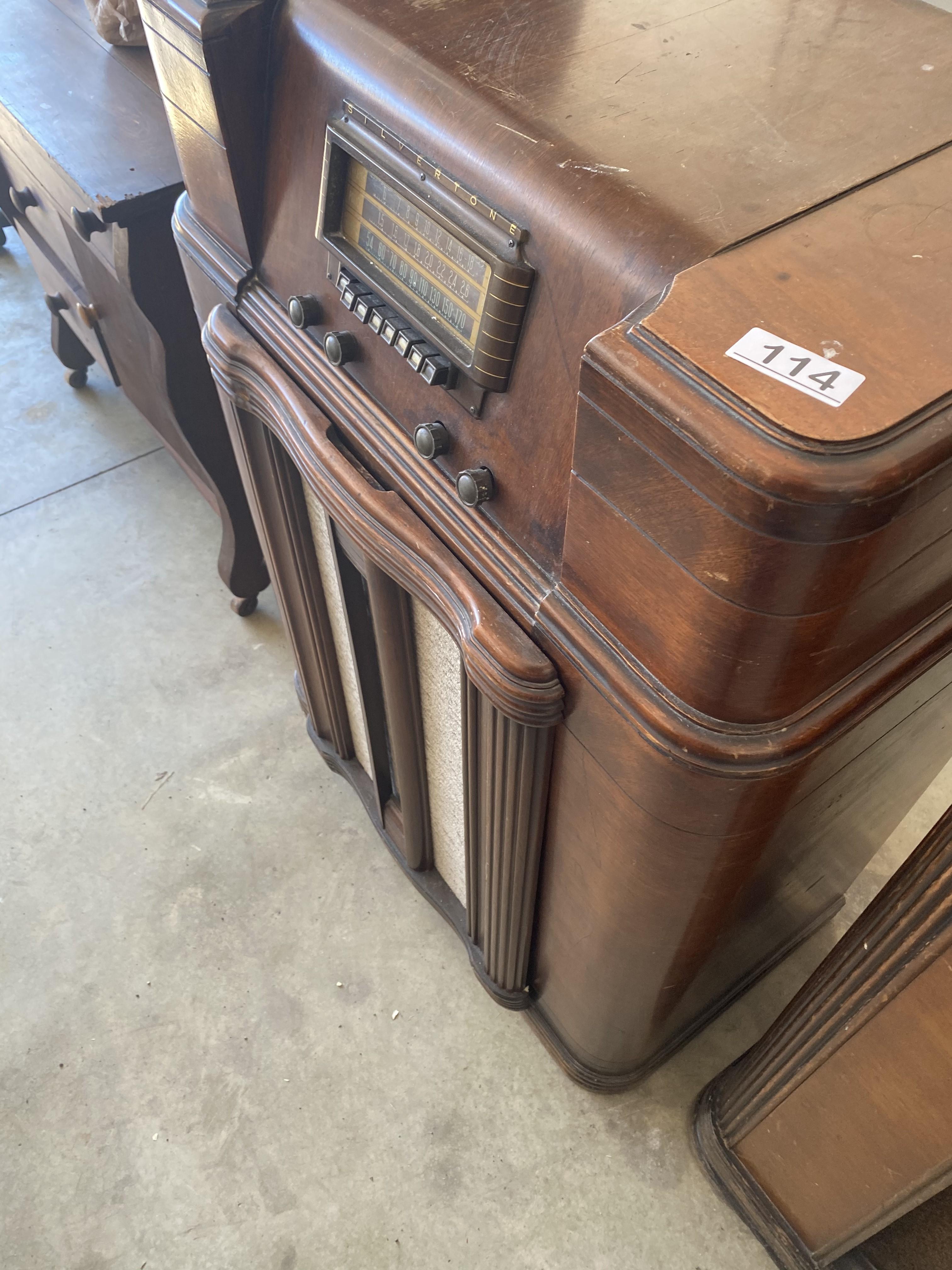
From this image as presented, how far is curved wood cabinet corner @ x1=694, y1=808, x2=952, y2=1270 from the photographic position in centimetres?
74

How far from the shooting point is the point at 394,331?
0.78 m

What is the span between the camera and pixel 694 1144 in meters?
1.24

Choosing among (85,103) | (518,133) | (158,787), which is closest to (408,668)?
(518,133)

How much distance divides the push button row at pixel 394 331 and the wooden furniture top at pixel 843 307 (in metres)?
0.25

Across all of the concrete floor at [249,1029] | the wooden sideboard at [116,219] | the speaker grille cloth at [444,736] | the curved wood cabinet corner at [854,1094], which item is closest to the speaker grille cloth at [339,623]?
the speaker grille cloth at [444,736]

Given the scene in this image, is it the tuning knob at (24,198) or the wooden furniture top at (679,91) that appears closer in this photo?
the wooden furniture top at (679,91)

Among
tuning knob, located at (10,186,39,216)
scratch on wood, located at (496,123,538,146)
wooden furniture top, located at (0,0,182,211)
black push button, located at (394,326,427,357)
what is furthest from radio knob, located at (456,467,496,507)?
tuning knob, located at (10,186,39,216)

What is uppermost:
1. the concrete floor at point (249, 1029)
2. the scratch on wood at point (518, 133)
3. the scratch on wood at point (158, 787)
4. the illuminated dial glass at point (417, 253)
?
the scratch on wood at point (518, 133)

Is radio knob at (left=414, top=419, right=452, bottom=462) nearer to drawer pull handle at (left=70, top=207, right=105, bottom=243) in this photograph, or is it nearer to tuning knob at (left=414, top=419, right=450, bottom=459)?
tuning knob at (left=414, top=419, right=450, bottom=459)

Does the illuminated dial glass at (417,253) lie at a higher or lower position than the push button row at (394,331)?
higher

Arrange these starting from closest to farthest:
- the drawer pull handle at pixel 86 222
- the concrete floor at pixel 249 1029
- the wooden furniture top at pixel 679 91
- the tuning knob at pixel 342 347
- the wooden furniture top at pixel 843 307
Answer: the wooden furniture top at pixel 843 307 < the wooden furniture top at pixel 679 91 < the tuning knob at pixel 342 347 < the concrete floor at pixel 249 1029 < the drawer pull handle at pixel 86 222

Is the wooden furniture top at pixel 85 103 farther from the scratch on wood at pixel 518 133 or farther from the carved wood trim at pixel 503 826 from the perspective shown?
the carved wood trim at pixel 503 826

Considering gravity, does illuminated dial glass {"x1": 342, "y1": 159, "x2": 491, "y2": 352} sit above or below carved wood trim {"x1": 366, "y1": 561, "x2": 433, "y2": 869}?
above

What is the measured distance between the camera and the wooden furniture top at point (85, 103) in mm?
1310
